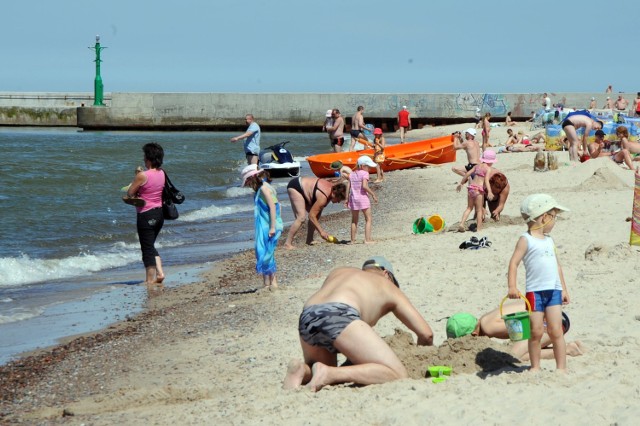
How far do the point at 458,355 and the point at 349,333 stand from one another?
85cm

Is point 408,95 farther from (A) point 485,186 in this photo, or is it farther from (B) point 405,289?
(B) point 405,289

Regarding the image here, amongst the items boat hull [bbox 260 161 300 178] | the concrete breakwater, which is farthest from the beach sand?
the concrete breakwater

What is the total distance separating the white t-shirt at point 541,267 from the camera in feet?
19.8

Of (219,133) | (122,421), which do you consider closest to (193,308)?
(122,421)

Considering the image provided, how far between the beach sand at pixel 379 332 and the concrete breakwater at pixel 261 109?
4401cm

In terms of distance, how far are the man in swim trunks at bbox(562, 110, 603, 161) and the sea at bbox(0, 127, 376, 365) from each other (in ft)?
17.9

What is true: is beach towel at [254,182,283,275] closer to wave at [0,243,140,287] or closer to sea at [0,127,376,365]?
sea at [0,127,376,365]

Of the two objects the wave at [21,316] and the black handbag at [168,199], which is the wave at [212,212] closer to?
the black handbag at [168,199]

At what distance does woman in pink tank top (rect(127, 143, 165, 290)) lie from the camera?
11117mm

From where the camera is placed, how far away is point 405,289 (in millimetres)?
9289

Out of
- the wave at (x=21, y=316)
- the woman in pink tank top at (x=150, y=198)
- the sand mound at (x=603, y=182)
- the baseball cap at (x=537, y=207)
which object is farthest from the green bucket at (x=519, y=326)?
the sand mound at (x=603, y=182)

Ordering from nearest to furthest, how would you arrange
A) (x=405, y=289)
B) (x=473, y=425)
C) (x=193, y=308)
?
(x=473, y=425) → (x=405, y=289) → (x=193, y=308)

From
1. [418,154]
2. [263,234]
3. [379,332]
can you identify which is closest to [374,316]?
[379,332]

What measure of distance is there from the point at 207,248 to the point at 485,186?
4422 millimetres
